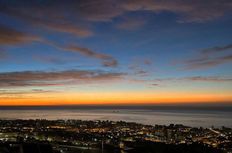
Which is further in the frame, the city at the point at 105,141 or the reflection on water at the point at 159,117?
the reflection on water at the point at 159,117

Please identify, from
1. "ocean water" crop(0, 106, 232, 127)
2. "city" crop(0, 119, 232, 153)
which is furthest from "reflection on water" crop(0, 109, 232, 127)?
"city" crop(0, 119, 232, 153)

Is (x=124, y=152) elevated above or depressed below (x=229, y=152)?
above

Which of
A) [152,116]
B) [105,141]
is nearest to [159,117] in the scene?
[152,116]

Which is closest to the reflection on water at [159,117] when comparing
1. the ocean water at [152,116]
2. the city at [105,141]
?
the ocean water at [152,116]

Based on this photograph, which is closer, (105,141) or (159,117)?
(105,141)

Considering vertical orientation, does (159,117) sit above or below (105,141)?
A: below

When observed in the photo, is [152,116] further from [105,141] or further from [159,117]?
[105,141]

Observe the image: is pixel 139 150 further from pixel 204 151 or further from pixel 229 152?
pixel 229 152

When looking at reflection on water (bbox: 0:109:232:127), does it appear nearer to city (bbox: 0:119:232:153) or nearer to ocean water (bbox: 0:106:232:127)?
ocean water (bbox: 0:106:232:127)

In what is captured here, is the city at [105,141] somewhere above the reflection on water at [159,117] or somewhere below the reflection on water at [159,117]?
above

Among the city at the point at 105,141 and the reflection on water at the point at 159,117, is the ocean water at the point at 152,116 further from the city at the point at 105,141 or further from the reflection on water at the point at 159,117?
the city at the point at 105,141

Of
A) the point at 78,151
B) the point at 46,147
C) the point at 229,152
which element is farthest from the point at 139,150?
the point at 229,152
